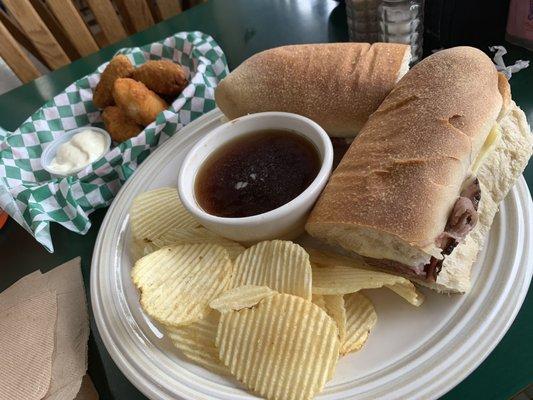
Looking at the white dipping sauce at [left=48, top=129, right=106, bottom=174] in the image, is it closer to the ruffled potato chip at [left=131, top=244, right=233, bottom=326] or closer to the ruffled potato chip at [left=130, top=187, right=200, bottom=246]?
the ruffled potato chip at [left=130, top=187, right=200, bottom=246]

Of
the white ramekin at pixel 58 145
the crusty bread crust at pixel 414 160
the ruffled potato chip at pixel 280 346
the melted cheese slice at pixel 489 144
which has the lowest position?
the white ramekin at pixel 58 145

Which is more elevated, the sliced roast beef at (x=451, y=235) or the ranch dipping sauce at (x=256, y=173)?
the ranch dipping sauce at (x=256, y=173)

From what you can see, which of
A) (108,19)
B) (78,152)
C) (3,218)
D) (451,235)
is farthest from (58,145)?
(451,235)

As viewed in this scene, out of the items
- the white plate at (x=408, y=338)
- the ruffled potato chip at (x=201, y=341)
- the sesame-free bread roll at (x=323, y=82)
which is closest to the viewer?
the white plate at (x=408, y=338)

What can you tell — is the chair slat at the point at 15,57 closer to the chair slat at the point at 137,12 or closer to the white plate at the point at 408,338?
the chair slat at the point at 137,12

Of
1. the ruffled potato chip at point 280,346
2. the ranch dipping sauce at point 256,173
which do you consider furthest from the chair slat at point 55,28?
the ruffled potato chip at point 280,346

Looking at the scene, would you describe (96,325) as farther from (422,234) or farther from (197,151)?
(422,234)

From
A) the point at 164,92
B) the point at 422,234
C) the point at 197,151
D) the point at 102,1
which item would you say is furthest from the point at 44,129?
the point at 422,234
